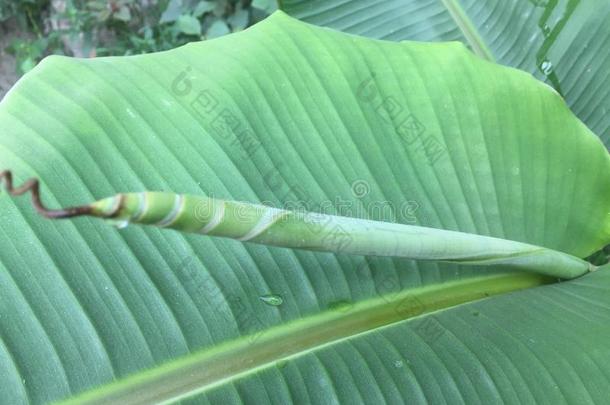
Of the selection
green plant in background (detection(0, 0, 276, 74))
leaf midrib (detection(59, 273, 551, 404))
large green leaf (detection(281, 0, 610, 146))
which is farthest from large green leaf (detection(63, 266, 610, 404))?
green plant in background (detection(0, 0, 276, 74))

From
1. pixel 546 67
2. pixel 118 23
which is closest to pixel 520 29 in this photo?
pixel 546 67

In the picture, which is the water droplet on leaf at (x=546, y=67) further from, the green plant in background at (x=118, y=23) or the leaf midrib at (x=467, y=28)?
the green plant in background at (x=118, y=23)

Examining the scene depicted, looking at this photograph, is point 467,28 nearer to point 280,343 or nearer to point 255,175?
point 255,175

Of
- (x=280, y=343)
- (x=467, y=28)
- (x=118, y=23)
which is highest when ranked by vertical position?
(x=467, y=28)

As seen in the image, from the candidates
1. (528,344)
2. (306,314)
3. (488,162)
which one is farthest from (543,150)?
(306,314)

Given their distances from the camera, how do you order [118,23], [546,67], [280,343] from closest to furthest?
[280,343] < [546,67] < [118,23]

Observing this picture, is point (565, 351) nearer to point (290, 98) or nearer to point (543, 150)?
point (543, 150)

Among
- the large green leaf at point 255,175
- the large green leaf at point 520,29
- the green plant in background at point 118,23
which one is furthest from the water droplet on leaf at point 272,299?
the green plant in background at point 118,23

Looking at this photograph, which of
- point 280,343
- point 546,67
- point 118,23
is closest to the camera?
point 280,343
